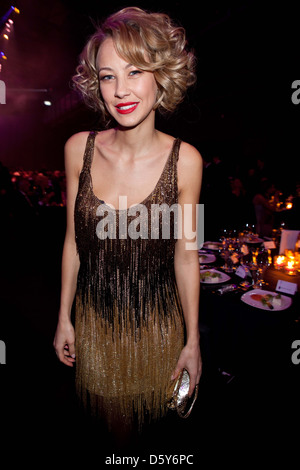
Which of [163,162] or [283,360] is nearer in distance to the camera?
[163,162]

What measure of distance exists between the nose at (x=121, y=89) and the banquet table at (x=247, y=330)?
190 cm

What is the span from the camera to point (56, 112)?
16.9 metres

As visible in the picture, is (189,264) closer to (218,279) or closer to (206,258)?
(218,279)

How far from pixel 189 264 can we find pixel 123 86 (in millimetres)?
861

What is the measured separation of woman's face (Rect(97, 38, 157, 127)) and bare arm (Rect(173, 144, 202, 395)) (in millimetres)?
305

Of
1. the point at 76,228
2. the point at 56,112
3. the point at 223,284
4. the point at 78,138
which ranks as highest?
the point at 56,112

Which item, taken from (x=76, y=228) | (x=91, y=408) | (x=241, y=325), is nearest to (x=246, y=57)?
(x=241, y=325)

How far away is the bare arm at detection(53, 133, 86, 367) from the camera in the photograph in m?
1.45

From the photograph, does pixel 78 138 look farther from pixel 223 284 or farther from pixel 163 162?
pixel 223 284

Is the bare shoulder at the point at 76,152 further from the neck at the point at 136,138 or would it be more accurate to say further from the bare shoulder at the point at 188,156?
the bare shoulder at the point at 188,156

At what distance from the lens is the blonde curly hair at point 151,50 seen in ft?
3.74

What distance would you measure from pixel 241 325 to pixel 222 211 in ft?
11.9

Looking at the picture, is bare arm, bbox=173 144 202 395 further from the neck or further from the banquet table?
the banquet table

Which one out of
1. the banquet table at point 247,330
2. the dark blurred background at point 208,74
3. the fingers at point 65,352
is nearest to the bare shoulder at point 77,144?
the dark blurred background at point 208,74
